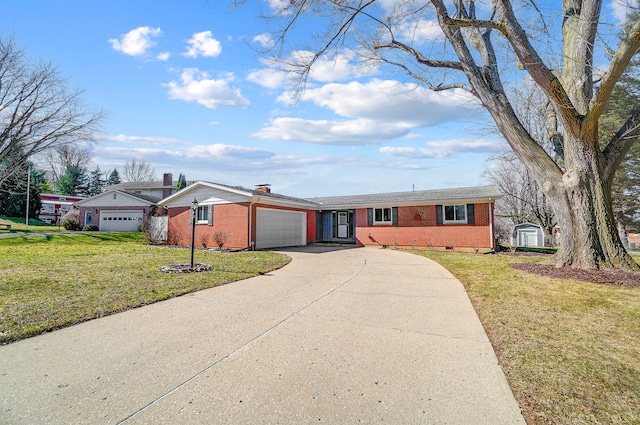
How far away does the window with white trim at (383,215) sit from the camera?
55.3 feet

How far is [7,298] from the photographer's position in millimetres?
5125

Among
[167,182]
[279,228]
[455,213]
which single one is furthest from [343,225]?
[167,182]

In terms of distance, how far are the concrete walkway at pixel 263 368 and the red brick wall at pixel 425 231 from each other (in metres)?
10.9

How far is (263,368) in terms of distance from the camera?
2.86 m

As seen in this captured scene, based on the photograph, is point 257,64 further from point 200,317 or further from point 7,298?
point 7,298

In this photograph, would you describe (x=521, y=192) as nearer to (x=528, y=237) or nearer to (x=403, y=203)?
(x=528, y=237)

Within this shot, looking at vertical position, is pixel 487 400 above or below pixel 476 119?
below

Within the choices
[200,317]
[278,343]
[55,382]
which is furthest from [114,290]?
[278,343]

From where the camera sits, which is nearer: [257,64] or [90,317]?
[90,317]

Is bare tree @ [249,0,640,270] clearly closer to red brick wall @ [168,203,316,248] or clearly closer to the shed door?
red brick wall @ [168,203,316,248]

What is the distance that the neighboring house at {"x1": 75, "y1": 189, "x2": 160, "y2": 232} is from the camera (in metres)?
28.2

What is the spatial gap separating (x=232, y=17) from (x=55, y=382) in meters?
7.51

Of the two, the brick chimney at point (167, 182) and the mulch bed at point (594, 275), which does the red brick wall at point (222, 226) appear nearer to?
the mulch bed at point (594, 275)

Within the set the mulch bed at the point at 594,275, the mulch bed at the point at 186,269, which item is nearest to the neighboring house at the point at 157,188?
the mulch bed at the point at 186,269
